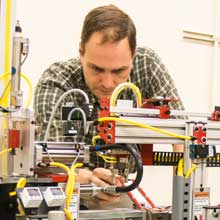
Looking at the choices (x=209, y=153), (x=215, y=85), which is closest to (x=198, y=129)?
(x=209, y=153)

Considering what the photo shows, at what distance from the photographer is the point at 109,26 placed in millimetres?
1703

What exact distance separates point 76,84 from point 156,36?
49.4 inches

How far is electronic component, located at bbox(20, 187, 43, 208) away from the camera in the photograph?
3.39 feet

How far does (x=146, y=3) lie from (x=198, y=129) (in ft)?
6.31

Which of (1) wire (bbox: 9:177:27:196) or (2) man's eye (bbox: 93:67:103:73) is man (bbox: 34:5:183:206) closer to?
(2) man's eye (bbox: 93:67:103:73)

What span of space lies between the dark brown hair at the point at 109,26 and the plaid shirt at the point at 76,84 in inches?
8.5

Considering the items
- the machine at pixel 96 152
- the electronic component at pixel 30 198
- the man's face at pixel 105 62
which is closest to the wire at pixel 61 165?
the machine at pixel 96 152

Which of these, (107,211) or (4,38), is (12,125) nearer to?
(107,211)

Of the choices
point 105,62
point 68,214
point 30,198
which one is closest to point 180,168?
point 68,214

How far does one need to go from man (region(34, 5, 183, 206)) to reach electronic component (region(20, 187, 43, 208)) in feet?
1.20

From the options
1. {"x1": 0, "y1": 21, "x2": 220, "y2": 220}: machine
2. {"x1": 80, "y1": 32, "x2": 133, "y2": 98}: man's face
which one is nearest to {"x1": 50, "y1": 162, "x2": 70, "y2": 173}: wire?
{"x1": 0, "y1": 21, "x2": 220, "y2": 220}: machine

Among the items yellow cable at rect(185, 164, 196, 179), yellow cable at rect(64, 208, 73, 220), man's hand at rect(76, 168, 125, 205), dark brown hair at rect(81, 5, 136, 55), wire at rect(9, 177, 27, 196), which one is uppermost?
dark brown hair at rect(81, 5, 136, 55)

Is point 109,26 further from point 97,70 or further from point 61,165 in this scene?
point 61,165

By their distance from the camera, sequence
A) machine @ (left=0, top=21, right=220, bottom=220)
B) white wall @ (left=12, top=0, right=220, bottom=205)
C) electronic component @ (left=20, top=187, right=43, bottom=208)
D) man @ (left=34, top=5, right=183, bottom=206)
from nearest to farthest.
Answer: electronic component @ (left=20, top=187, right=43, bottom=208), machine @ (left=0, top=21, right=220, bottom=220), man @ (left=34, top=5, right=183, bottom=206), white wall @ (left=12, top=0, right=220, bottom=205)
